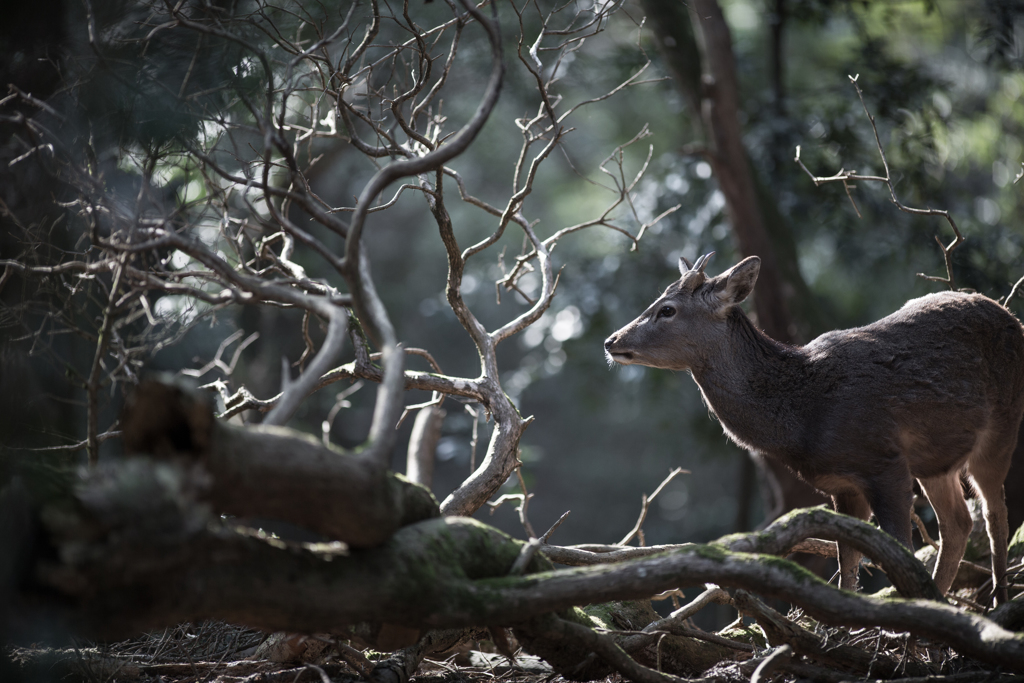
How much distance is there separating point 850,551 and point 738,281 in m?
1.70

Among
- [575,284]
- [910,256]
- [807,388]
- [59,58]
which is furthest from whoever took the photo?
[575,284]

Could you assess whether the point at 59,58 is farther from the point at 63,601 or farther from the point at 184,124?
the point at 63,601

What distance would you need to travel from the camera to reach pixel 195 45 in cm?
386

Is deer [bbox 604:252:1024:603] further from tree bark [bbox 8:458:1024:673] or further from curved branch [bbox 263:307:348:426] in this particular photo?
curved branch [bbox 263:307:348:426]

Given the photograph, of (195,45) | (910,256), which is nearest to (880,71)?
(910,256)

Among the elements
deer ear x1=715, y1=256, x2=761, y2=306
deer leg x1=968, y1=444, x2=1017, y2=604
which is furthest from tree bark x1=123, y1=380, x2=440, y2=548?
deer leg x1=968, y1=444, x2=1017, y2=604

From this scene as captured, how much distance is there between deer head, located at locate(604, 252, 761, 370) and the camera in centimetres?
483

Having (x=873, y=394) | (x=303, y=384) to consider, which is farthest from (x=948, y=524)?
(x=303, y=384)

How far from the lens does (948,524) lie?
490 centimetres

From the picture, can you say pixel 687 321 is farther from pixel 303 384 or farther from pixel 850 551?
pixel 303 384

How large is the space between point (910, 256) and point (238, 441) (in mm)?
8583

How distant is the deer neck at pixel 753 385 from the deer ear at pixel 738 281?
9cm

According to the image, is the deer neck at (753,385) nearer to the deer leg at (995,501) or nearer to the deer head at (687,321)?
the deer head at (687,321)

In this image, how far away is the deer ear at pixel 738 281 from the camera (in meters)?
4.75
